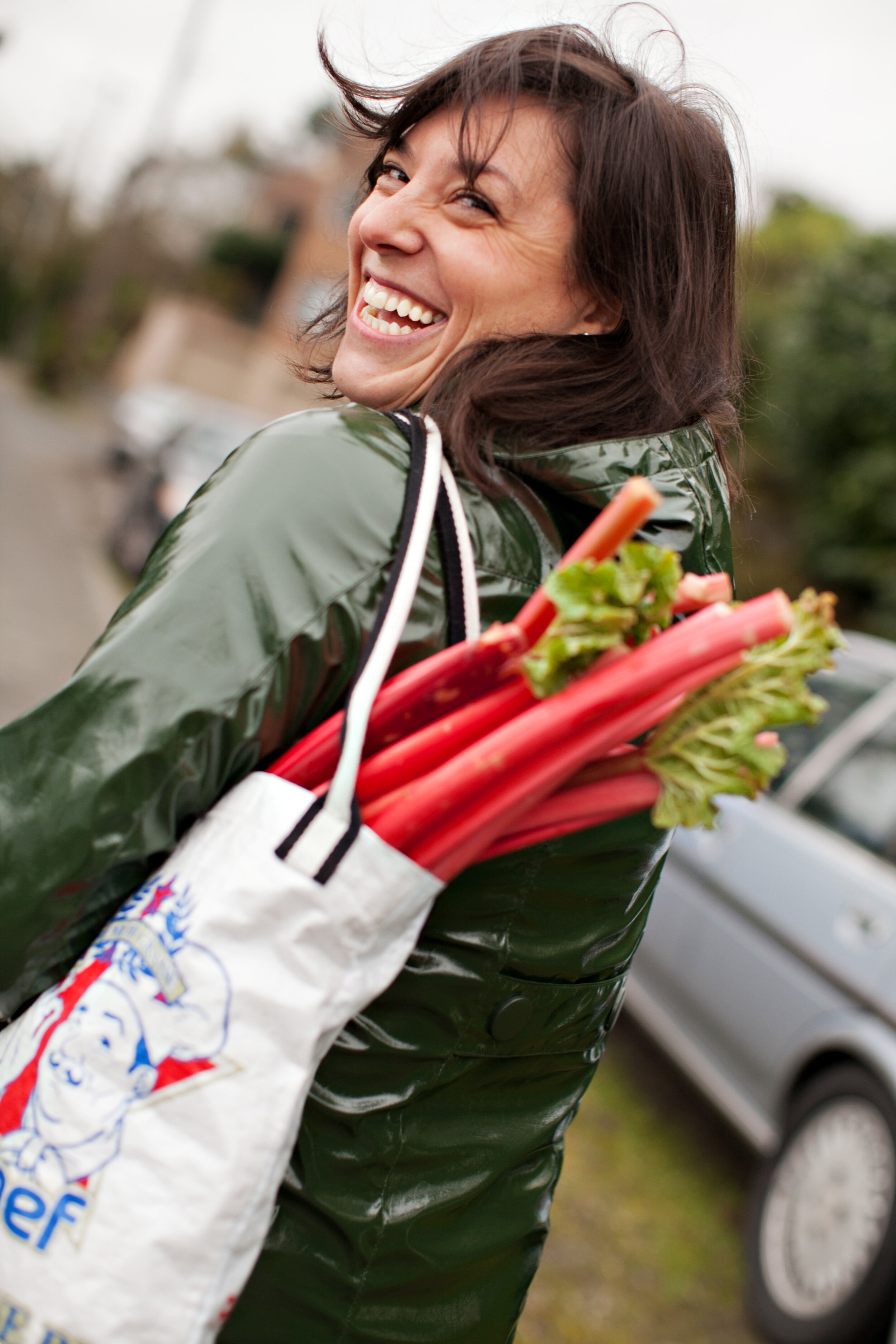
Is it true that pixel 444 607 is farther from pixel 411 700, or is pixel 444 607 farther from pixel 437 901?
pixel 437 901

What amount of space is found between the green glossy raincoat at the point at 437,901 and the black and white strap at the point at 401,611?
0.06 feet

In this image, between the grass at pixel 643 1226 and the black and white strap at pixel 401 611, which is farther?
the grass at pixel 643 1226

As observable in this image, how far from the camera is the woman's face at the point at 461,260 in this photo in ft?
4.79

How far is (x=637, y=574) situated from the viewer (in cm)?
108

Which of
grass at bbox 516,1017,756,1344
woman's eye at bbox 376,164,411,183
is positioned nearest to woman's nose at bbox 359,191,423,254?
woman's eye at bbox 376,164,411,183

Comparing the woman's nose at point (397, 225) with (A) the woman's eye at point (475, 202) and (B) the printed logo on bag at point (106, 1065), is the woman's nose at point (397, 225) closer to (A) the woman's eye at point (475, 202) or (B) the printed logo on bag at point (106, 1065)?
(A) the woman's eye at point (475, 202)

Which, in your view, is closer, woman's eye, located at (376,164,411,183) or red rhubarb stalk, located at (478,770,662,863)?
red rhubarb stalk, located at (478,770,662,863)

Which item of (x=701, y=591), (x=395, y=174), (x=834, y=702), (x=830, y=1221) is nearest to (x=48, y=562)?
(x=834, y=702)

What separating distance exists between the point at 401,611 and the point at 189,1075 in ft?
1.56

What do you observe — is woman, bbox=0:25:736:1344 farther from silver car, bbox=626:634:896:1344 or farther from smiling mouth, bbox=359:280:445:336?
silver car, bbox=626:634:896:1344

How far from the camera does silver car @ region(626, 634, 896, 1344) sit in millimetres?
3395

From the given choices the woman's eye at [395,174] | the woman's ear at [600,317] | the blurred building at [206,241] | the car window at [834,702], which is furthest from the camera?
A: the blurred building at [206,241]

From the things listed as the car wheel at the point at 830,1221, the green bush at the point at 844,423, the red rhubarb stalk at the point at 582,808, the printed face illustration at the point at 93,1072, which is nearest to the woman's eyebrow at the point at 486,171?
the red rhubarb stalk at the point at 582,808

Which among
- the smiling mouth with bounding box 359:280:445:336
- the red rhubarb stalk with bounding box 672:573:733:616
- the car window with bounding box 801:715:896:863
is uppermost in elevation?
the smiling mouth with bounding box 359:280:445:336
